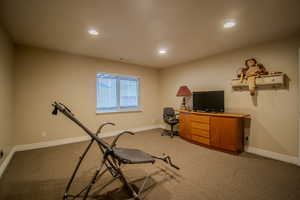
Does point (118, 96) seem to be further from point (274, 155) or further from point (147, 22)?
point (274, 155)

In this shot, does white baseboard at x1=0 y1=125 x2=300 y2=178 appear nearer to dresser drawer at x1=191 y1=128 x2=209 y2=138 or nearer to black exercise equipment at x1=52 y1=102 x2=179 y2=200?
dresser drawer at x1=191 y1=128 x2=209 y2=138

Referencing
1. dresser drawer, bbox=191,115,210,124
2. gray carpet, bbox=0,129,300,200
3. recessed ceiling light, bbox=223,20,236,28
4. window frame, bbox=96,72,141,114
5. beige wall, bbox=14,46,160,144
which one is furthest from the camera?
A: window frame, bbox=96,72,141,114

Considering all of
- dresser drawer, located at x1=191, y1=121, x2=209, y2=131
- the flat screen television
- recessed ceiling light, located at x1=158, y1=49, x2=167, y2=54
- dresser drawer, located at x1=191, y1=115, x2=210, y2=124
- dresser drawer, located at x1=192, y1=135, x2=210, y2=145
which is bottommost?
dresser drawer, located at x1=192, y1=135, x2=210, y2=145

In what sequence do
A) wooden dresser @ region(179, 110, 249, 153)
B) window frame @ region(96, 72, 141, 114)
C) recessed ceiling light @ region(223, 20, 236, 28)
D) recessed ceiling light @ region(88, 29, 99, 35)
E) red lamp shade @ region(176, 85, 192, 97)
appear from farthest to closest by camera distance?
1. window frame @ region(96, 72, 141, 114)
2. red lamp shade @ region(176, 85, 192, 97)
3. wooden dresser @ region(179, 110, 249, 153)
4. recessed ceiling light @ region(88, 29, 99, 35)
5. recessed ceiling light @ region(223, 20, 236, 28)

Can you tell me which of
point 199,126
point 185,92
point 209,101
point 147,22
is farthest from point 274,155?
point 147,22

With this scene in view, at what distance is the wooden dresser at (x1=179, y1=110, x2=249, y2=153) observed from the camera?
2.93 meters

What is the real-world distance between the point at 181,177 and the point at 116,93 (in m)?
3.45

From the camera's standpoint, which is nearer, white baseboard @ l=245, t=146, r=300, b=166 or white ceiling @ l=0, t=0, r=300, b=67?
white ceiling @ l=0, t=0, r=300, b=67

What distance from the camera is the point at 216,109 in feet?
11.5

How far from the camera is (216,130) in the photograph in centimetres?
319

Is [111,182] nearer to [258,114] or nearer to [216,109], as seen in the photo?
[216,109]

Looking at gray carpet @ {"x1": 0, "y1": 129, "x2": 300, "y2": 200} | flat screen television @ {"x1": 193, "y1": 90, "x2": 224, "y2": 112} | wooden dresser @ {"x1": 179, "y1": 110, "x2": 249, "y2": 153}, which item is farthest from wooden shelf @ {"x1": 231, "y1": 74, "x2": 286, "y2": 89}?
gray carpet @ {"x1": 0, "y1": 129, "x2": 300, "y2": 200}

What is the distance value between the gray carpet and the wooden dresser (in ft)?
0.81

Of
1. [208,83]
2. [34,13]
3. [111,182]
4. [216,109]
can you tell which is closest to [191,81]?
[208,83]
